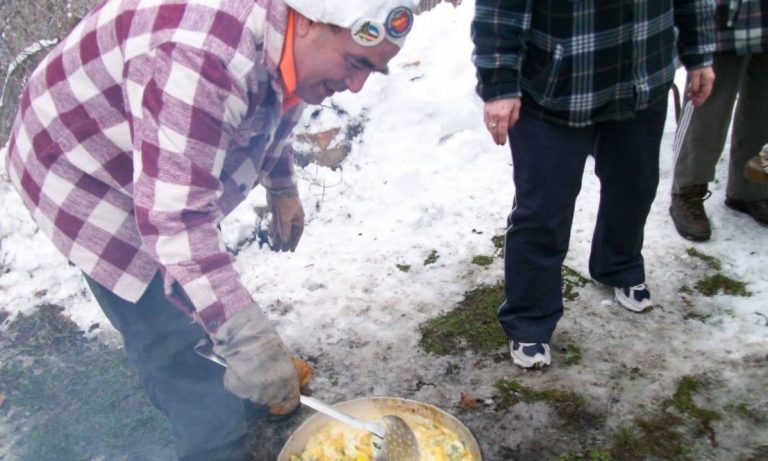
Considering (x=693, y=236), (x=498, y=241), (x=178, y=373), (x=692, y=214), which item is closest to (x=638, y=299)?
(x=693, y=236)

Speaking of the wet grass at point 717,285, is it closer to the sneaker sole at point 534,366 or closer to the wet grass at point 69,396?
the sneaker sole at point 534,366

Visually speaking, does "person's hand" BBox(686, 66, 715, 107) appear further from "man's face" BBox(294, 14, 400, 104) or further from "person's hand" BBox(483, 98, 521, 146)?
"man's face" BBox(294, 14, 400, 104)

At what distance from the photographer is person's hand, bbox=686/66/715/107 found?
110 inches

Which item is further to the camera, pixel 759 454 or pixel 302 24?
pixel 759 454

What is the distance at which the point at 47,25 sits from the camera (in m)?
5.48

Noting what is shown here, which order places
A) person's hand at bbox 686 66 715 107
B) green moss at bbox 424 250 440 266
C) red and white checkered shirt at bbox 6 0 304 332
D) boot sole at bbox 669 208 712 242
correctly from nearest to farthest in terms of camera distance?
red and white checkered shirt at bbox 6 0 304 332 < person's hand at bbox 686 66 715 107 < boot sole at bbox 669 208 712 242 < green moss at bbox 424 250 440 266

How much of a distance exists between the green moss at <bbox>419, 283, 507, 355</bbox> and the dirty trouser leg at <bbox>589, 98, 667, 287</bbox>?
63cm

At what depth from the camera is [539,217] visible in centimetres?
262

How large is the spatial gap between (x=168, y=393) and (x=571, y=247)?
2622 mm

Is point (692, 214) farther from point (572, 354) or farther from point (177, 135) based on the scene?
point (177, 135)

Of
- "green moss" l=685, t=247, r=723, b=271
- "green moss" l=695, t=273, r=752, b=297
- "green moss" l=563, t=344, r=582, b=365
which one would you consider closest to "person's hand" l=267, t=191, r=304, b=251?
"green moss" l=563, t=344, r=582, b=365

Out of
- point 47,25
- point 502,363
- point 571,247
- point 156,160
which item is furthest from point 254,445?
point 47,25

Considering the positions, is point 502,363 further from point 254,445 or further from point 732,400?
point 254,445

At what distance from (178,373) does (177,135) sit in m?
1.19
